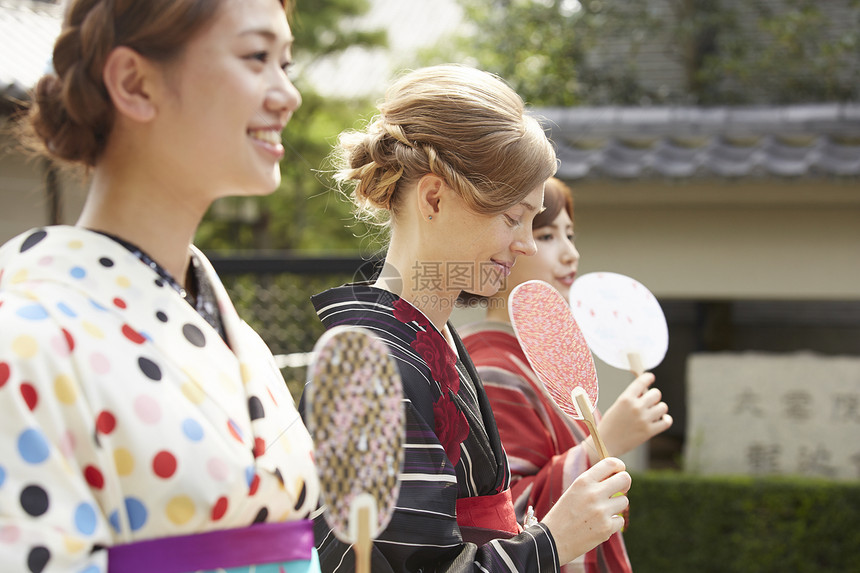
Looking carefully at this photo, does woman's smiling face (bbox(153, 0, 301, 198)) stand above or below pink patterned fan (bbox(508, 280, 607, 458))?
above

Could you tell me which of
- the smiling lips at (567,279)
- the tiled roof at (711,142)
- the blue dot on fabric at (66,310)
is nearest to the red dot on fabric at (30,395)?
the blue dot on fabric at (66,310)

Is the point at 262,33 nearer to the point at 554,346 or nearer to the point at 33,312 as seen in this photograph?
the point at 33,312

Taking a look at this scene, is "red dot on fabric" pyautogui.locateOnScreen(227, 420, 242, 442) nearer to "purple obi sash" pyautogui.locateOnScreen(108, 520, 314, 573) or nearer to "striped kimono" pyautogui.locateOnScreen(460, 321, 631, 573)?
"purple obi sash" pyautogui.locateOnScreen(108, 520, 314, 573)

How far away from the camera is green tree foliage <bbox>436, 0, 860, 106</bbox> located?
657 cm

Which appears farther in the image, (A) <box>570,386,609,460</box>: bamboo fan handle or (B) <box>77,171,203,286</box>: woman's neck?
(A) <box>570,386,609,460</box>: bamboo fan handle

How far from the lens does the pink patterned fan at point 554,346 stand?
1.92m

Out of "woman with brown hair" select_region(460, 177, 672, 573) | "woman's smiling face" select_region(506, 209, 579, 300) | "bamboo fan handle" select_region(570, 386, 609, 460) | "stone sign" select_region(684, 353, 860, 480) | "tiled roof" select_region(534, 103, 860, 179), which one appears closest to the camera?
"bamboo fan handle" select_region(570, 386, 609, 460)

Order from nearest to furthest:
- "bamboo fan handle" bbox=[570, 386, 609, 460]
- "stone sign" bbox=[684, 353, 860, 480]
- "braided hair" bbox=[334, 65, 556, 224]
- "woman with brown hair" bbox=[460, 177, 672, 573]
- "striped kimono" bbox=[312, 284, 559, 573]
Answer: "striped kimono" bbox=[312, 284, 559, 573] → "braided hair" bbox=[334, 65, 556, 224] → "bamboo fan handle" bbox=[570, 386, 609, 460] → "woman with brown hair" bbox=[460, 177, 672, 573] → "stone sign" bbox=[684, 353, 860, 480]

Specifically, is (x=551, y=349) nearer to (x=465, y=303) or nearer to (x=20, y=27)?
(x=465, y=303)

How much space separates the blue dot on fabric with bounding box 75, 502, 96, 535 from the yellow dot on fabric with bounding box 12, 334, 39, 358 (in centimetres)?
19

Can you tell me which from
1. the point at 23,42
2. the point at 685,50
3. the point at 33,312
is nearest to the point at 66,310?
the point at 33,312

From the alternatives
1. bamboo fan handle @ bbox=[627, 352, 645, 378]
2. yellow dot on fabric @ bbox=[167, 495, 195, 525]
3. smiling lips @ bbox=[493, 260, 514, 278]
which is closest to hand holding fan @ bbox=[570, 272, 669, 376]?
bamboo fan handle @ bbox=[627, 352, 645, 378]

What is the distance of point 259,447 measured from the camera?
45.6 inches

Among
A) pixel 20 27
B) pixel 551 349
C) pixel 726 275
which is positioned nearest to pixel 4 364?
pixel 551 349
